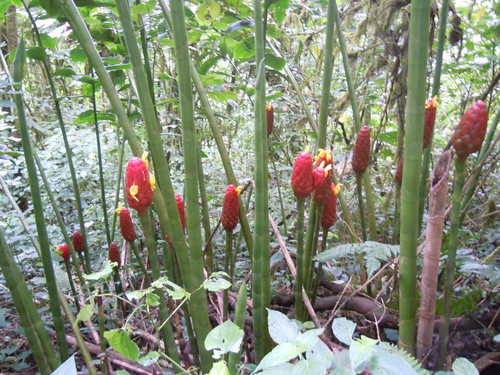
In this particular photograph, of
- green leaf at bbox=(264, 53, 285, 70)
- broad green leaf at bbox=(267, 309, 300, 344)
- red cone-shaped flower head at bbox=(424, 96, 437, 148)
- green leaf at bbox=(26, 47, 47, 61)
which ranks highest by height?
green leaf at bbox=(26, 47, 47, 61)

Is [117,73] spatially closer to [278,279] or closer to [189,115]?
[189,115]

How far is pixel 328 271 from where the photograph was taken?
153 centimetres

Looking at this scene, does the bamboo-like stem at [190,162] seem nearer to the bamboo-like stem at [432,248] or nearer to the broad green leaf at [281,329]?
the broad green leaf at [281,329]

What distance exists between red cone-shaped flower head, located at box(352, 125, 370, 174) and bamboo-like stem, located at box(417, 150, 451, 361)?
0.29m

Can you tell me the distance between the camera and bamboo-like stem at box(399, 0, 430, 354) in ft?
2.27

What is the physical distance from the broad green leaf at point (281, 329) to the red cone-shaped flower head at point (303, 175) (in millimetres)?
325

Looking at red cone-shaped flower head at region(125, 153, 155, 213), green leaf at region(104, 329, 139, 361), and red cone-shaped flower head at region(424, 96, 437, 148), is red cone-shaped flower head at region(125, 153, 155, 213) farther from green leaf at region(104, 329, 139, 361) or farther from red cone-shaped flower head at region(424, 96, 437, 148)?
red cone-shaped flower head at region(424, 96, 437, 148)

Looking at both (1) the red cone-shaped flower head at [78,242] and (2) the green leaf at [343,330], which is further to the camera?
(1) the red cone-shaped flower head at [78,242]

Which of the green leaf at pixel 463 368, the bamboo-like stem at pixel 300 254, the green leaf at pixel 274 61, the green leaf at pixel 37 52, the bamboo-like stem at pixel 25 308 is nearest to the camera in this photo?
the green leaf at pixel 463 368

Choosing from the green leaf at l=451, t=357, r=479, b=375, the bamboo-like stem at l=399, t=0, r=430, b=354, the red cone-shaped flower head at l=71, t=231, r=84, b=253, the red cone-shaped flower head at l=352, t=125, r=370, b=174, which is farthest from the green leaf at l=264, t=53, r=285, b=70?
the green leaf at l=451, t=357, r=479, b=375

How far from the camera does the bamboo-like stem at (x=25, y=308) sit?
86 cm

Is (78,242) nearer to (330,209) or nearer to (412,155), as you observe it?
(330,209)

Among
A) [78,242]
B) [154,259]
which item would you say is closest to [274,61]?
[154,259]

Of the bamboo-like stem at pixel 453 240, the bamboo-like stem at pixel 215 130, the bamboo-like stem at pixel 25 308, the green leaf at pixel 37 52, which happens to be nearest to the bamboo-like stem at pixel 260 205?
the bamboo-like stem at pixel 215 130
